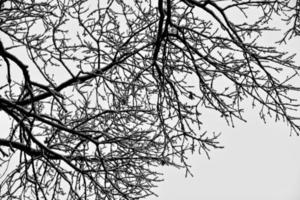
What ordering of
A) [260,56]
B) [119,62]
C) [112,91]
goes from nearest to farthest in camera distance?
[260,56] < [119,62] < [112,91]

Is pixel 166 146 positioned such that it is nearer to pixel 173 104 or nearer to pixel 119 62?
pixel 173 104

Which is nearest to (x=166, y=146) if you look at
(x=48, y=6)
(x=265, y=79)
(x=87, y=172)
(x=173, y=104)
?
(x=173, y=104)

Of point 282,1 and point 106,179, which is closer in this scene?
point 282,1

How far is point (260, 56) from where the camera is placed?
5.16 meters

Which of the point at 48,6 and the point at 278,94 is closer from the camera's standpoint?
the point at 278,94

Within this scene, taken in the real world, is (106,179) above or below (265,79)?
below

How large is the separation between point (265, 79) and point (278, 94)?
24 cm

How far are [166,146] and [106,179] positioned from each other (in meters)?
0.92

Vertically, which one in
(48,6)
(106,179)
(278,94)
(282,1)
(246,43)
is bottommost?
(106,179)

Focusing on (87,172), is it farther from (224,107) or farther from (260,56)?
(260,56)

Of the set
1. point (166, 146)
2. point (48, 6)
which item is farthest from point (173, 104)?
point (48, 6)

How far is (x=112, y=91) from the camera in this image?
7.15m

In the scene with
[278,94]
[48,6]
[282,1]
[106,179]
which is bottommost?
[106,179]

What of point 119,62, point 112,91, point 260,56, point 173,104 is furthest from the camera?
point 112,91
